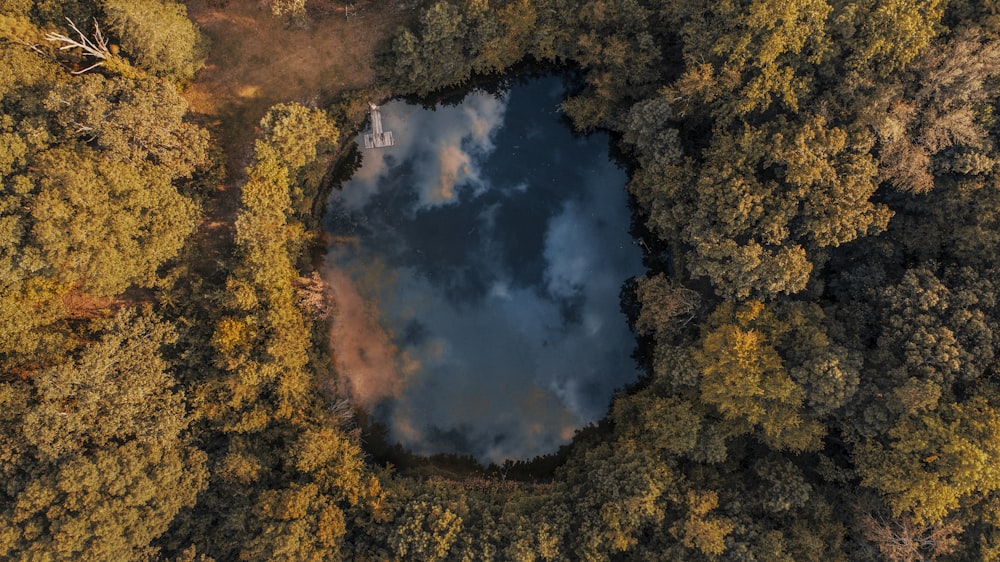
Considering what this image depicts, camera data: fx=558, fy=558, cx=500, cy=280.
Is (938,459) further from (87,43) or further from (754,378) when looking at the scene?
(87,43)

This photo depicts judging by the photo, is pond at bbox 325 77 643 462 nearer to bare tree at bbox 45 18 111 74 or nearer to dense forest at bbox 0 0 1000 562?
dense forest at bbox 0 0 1000 562

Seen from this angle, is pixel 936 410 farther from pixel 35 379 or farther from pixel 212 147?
pixel 35 379

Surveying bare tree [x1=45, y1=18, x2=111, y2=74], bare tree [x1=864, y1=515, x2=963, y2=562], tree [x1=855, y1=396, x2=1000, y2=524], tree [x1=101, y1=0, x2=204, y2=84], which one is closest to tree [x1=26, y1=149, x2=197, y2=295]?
bare tree [x1=45, y1=18, x2=111, y2=74]

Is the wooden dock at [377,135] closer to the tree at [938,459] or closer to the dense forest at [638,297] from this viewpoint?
the dense forest at [638,297]

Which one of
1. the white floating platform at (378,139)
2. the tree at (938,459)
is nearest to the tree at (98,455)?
the white floating platform at (378,139)

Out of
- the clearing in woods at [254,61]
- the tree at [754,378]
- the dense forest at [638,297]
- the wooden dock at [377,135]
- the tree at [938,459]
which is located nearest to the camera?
the tree at [938,459]

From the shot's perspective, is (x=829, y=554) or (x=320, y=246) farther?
(x=320, y=246)

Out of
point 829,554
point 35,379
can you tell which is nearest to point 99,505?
point 35,379

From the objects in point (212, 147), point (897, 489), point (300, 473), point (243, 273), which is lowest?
point (300, 473)
